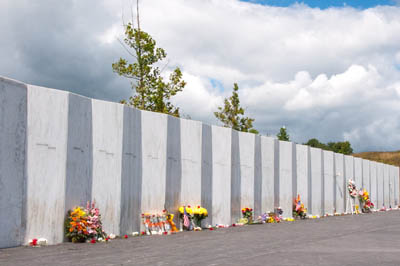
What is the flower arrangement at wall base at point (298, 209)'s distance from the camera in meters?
27.1

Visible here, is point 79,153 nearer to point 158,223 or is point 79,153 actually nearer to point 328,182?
point 158,223

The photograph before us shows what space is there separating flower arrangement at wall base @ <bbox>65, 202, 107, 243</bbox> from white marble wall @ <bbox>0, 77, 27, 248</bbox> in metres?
1.38

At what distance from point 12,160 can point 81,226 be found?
7.71ft

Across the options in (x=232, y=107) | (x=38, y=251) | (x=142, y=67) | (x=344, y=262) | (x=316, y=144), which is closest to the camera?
(x=344, y=262)

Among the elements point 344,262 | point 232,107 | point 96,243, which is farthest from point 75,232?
point 232,107

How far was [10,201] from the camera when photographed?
1115cm

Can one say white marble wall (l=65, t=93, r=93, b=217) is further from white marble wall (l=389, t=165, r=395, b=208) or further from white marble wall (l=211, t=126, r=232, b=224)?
white marble wall (l=389, t=165, r=395, b=208)

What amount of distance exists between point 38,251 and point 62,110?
11.6ft

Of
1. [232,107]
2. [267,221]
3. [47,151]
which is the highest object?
[232,107]

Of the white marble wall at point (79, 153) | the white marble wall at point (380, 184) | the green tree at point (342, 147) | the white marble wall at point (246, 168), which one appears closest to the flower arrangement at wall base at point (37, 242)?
the white marble wall at point (79, 153)

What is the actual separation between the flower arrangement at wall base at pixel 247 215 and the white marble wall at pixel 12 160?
38.6 ft

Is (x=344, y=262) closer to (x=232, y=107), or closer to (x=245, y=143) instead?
(x=245, y=143)

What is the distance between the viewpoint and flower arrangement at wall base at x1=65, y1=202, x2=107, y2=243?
12.6 meters

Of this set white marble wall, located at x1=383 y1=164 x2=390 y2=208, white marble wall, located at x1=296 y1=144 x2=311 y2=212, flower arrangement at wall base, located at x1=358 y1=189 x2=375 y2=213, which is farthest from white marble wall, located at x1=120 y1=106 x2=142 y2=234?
white marble wall, located at x1=383 y1=164 x2=390 y2=208
